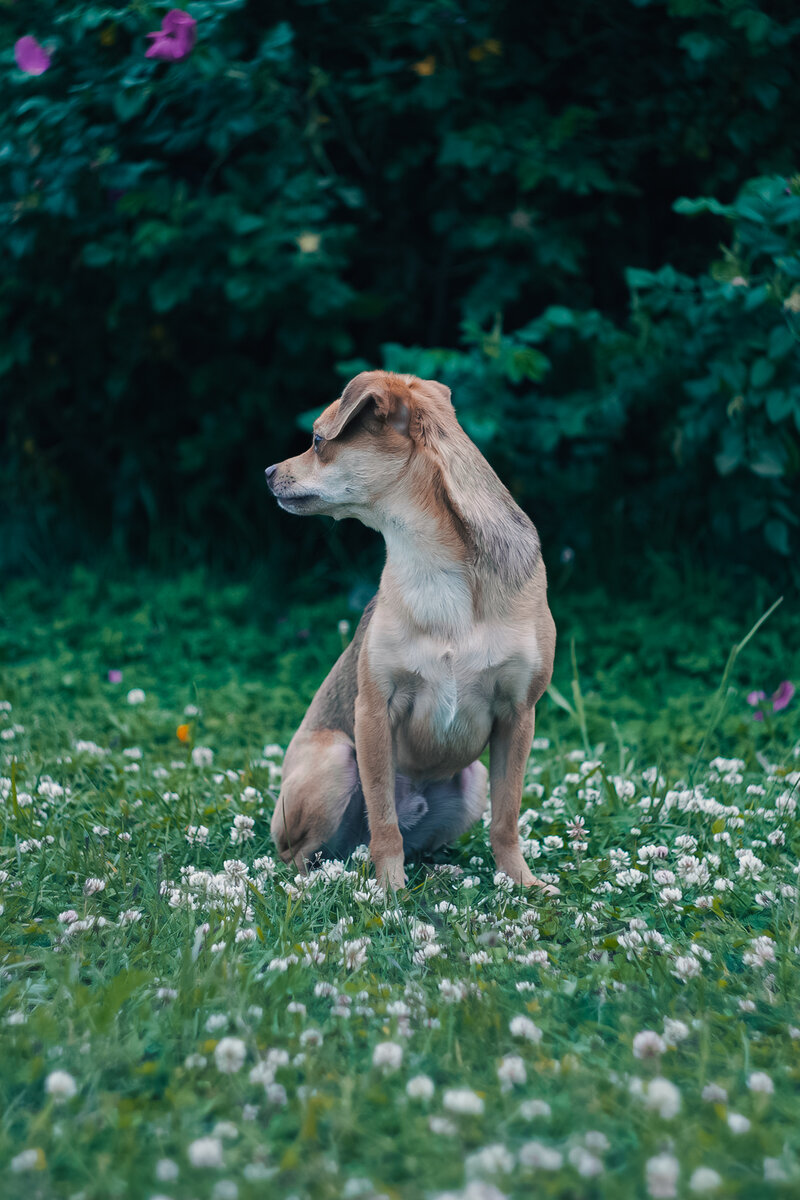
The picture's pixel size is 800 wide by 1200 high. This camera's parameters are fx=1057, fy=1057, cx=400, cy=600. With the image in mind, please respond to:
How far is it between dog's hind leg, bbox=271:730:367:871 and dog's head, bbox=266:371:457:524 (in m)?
0.77

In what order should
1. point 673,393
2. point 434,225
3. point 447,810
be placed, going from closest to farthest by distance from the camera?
point 447,810, point 673,393, point 434,225

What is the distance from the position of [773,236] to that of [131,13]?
3.40 meters

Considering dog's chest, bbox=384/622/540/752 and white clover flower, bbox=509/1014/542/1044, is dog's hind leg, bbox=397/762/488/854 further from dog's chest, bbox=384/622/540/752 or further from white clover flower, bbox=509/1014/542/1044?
white clover flower, bbox=509/1014/542/1044

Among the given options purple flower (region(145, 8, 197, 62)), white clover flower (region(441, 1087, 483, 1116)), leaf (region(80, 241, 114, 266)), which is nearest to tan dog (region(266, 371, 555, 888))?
white clover flower (region(441, 1087, 483, 1116))

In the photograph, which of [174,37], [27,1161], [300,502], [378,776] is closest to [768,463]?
[300,502]

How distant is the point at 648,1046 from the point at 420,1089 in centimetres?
48

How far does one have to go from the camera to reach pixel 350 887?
312 cm

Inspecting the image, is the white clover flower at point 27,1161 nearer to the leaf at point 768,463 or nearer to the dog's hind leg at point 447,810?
the dog's hind leg at point 447,810

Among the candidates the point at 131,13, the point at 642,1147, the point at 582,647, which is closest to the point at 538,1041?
the point at 642,1147

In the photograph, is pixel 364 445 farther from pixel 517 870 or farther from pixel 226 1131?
pixel 226 1131

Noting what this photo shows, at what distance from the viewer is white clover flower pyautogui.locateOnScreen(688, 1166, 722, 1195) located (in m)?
1.62

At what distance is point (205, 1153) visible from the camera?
68.0 inches

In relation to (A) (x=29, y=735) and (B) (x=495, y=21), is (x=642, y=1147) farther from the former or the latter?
(B) (x=495, y=21)

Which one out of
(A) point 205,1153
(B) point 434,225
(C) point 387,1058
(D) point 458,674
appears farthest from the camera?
(B) point 434,225
